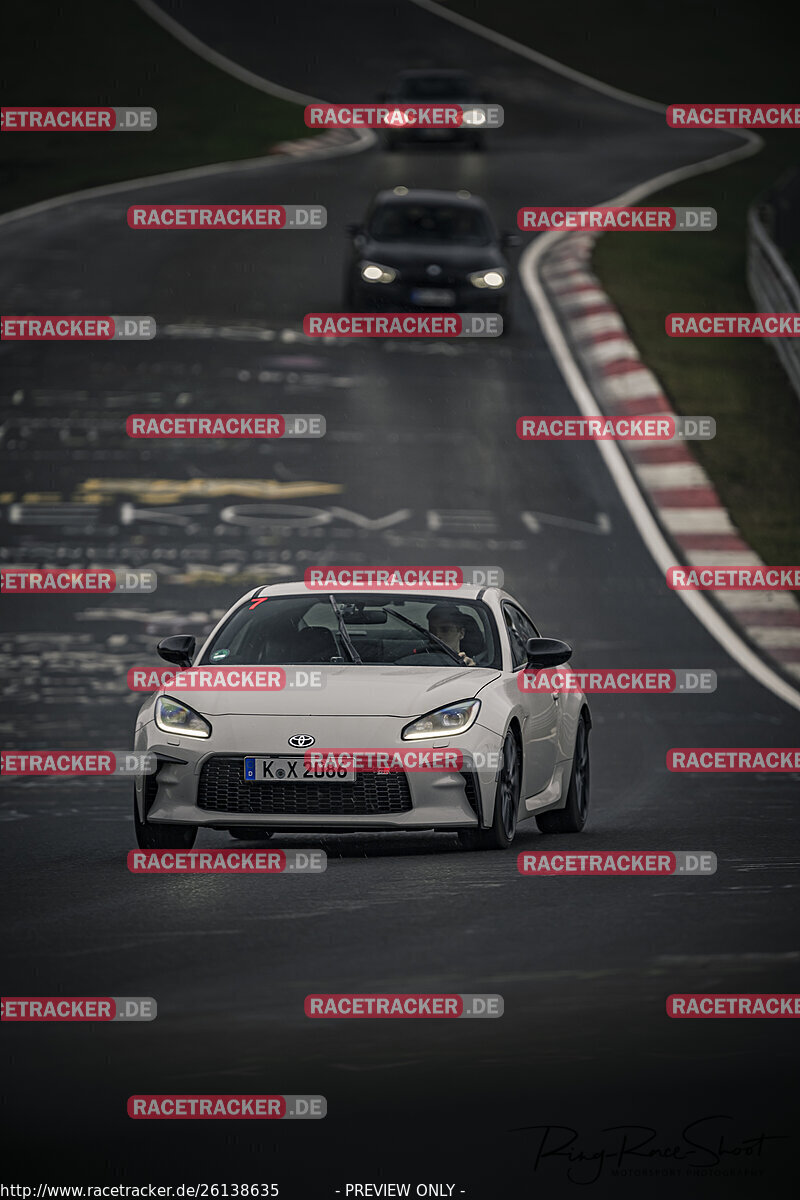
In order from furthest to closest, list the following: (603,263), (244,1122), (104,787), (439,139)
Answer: (439,139), (603,263), (104,787), (244,1122)

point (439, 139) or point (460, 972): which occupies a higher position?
point (439, 139)

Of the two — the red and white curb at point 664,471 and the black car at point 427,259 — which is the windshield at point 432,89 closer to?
the red and white curb at point 664,471

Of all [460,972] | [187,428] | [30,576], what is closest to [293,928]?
[460,972]

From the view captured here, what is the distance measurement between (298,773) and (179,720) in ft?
2.21

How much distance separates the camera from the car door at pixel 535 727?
10.9 m

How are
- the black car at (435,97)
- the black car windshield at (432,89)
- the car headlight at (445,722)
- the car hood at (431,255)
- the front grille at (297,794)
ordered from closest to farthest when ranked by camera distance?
the front grille at (297,794) < the car headlight at (445,722) < the car hood at (431,255) < the black car at (435,97) < the black car windshield at (432,89)

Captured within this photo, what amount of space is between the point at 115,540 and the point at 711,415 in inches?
302

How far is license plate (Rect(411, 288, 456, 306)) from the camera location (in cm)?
2750

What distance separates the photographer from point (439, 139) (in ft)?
164

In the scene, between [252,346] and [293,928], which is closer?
[293,928]

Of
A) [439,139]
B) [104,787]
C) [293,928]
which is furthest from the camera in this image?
[439,139]

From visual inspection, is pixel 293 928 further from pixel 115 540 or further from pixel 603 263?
pixel 603 263

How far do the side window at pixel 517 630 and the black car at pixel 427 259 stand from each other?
15325 millimetres
